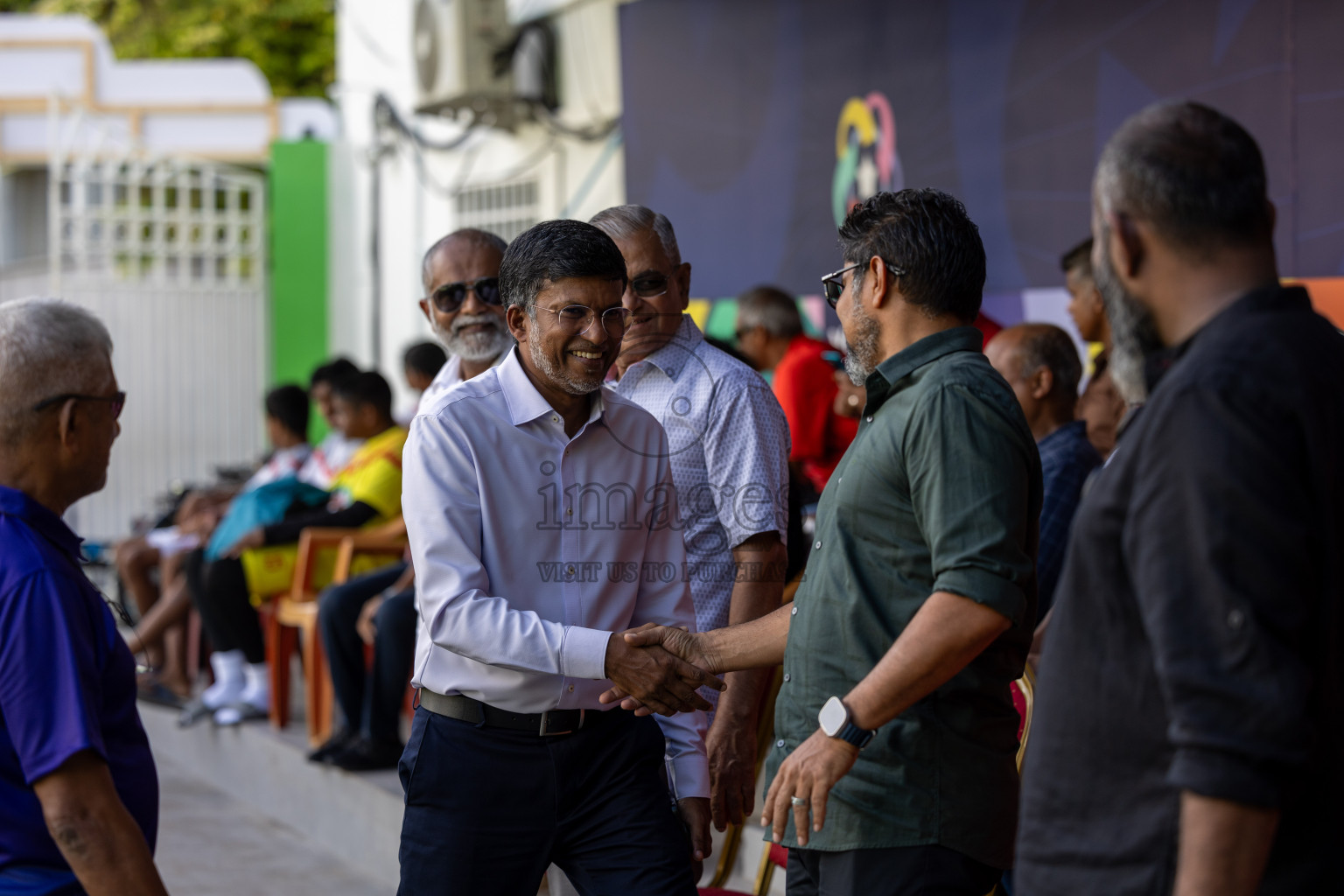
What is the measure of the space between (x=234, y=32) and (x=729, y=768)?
19702 millimetres

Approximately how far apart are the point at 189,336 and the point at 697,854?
33.0ft

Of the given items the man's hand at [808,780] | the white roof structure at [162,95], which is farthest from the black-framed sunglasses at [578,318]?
the white roof structure at [162,95]

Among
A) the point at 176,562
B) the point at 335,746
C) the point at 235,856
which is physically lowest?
the point at 235,856

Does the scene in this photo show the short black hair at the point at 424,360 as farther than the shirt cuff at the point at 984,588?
Yes

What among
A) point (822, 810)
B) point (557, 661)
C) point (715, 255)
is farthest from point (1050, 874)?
point (715, 255)

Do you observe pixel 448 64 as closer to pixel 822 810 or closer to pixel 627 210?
pixel 627 210

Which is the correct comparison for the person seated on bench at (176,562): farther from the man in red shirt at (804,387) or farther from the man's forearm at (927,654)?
the man's forearm at (927,654)

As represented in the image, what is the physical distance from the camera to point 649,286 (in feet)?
10.2

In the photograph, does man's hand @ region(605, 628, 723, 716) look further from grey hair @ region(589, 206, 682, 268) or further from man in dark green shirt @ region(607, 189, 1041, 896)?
grey hair @ region(589, 206, 682, 268)

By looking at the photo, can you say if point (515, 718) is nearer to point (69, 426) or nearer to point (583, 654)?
point (583, 654)

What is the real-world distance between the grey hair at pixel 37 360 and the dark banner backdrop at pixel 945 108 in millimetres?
3766

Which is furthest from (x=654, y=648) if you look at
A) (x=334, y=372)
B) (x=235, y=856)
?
(x=334, y=372)

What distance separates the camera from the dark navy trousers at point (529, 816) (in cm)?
243

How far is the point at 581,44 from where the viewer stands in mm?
8797
